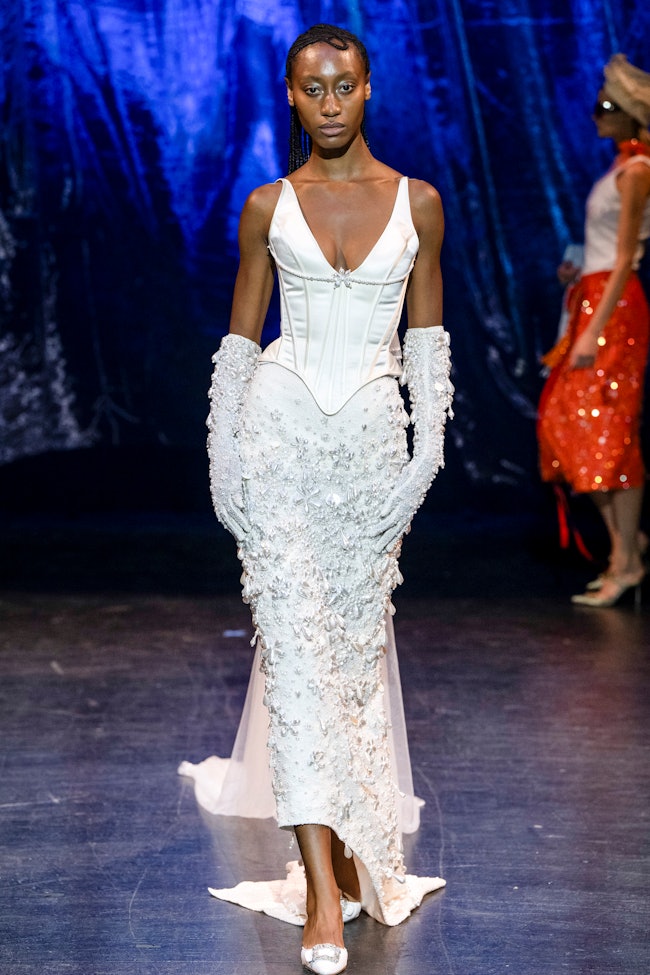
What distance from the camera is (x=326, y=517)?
275cm

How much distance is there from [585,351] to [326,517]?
2.97 m

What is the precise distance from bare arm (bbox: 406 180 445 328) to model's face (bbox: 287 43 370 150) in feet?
0.58

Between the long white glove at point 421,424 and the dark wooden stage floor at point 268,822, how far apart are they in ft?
2.59

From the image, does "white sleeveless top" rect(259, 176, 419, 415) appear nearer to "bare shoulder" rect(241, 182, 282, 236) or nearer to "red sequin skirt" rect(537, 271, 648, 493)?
"bare shoulder" rect(241, 182, 282, 236)

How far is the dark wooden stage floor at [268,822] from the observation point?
270 cm

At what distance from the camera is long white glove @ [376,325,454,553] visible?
2.74 metres

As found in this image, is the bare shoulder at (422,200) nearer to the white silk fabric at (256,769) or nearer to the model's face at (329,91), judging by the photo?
the model's face at (329,91)

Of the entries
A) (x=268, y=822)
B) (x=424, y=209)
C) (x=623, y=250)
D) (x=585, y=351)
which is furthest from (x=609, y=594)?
(x=424, y=209)

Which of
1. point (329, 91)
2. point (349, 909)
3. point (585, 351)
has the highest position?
point (329, 91)

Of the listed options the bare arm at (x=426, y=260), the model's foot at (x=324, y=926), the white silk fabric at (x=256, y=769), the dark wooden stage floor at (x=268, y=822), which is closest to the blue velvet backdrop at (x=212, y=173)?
the dark wooden stage floor at (x=268, y=822)

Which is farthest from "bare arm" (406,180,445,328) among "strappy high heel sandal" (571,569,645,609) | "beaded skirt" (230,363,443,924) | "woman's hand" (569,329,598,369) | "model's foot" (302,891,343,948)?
"strappy high heel sandal" (571,569,645,609)

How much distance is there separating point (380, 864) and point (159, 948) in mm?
450

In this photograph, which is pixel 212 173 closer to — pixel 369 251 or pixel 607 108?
pixel 607 108

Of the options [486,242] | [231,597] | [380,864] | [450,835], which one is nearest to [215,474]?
[380,864]
